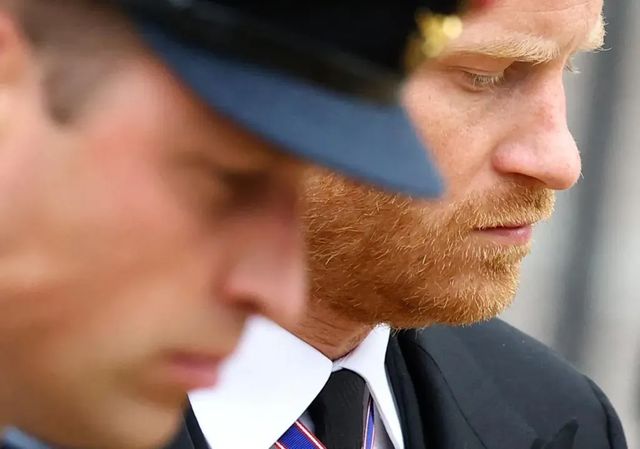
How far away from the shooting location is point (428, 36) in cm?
60

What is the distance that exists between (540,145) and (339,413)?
38 centimetres

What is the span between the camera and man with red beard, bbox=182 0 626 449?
3.99 ft

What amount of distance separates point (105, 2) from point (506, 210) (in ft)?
2.61

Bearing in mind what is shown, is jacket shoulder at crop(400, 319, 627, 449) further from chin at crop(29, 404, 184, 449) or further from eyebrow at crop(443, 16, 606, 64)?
chin at crop(29, 404, 184, 449)

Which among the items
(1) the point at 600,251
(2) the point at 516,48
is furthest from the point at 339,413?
(1) the point at 600,251

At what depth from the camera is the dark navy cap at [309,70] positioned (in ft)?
1.75

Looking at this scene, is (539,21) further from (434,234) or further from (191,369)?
(191,369)

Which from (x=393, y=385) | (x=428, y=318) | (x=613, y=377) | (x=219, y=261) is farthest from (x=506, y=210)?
(x=613, y=377)

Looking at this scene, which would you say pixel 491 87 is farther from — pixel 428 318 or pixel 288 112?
pixel 288 112

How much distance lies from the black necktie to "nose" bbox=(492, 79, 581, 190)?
0.32 metres

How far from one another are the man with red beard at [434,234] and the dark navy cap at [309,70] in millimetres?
598

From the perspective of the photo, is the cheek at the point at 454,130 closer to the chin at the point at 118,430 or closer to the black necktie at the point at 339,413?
the black necktie at the point at 339,413

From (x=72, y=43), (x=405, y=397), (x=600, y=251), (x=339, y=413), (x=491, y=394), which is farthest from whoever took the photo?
(x=600, y=251)

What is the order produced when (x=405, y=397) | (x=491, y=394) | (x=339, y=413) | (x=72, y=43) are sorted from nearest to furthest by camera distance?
1. (x=72, y=43)
2. (x=339, y=413)
3. (x=405, y=397)
4. (x=491, y=394)
